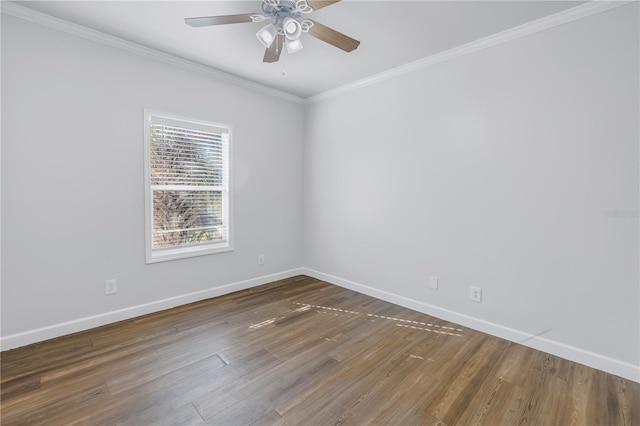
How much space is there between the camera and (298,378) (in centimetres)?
202

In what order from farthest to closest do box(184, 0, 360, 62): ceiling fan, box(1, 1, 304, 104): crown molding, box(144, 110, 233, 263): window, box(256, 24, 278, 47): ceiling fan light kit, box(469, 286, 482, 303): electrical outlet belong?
box(144, 110, 233, 263): window < box(469, 286, 482, 303): electrical outlet < box(1, 1, 304, 104): crown molding < box(256, 24, 278, 47): ceiling fan light kit < box(184, 0, 360, 62): ceiling fan

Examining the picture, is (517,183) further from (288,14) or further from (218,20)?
(218,20)

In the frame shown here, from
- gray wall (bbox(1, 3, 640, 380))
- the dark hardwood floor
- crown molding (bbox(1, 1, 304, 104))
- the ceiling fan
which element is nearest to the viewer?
the dark hardwood floor

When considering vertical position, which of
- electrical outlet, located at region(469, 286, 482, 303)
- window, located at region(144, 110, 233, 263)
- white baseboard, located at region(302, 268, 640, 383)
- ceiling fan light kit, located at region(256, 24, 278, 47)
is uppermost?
ceiling fan light kit, located at region(256, 24, 278, 47)

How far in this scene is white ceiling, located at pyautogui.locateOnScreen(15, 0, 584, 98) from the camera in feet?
7.26

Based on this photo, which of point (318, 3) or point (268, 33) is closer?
point (318, 3)

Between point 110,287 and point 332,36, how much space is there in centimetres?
295

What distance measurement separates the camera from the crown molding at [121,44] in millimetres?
2299

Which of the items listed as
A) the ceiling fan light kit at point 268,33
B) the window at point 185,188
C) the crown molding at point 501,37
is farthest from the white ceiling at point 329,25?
the window at point 185,188

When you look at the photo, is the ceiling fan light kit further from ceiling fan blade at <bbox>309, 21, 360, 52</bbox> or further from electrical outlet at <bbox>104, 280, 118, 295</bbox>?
electrical outlet at <bbox>104, 280, 118, 295</bbox>

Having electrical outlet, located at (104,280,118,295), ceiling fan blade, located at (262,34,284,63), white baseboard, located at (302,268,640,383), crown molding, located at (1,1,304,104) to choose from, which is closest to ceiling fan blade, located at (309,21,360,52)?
ceiling fan blade, located at (262,34,284,63)

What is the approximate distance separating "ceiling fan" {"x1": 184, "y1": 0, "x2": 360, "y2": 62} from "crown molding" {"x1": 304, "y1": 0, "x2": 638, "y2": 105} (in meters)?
1.21

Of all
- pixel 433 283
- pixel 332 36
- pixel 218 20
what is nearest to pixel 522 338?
pixel 433 283

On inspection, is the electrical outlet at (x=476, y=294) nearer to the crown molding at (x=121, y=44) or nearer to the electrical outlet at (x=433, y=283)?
the electrical outlet at (x=433, y=283)
